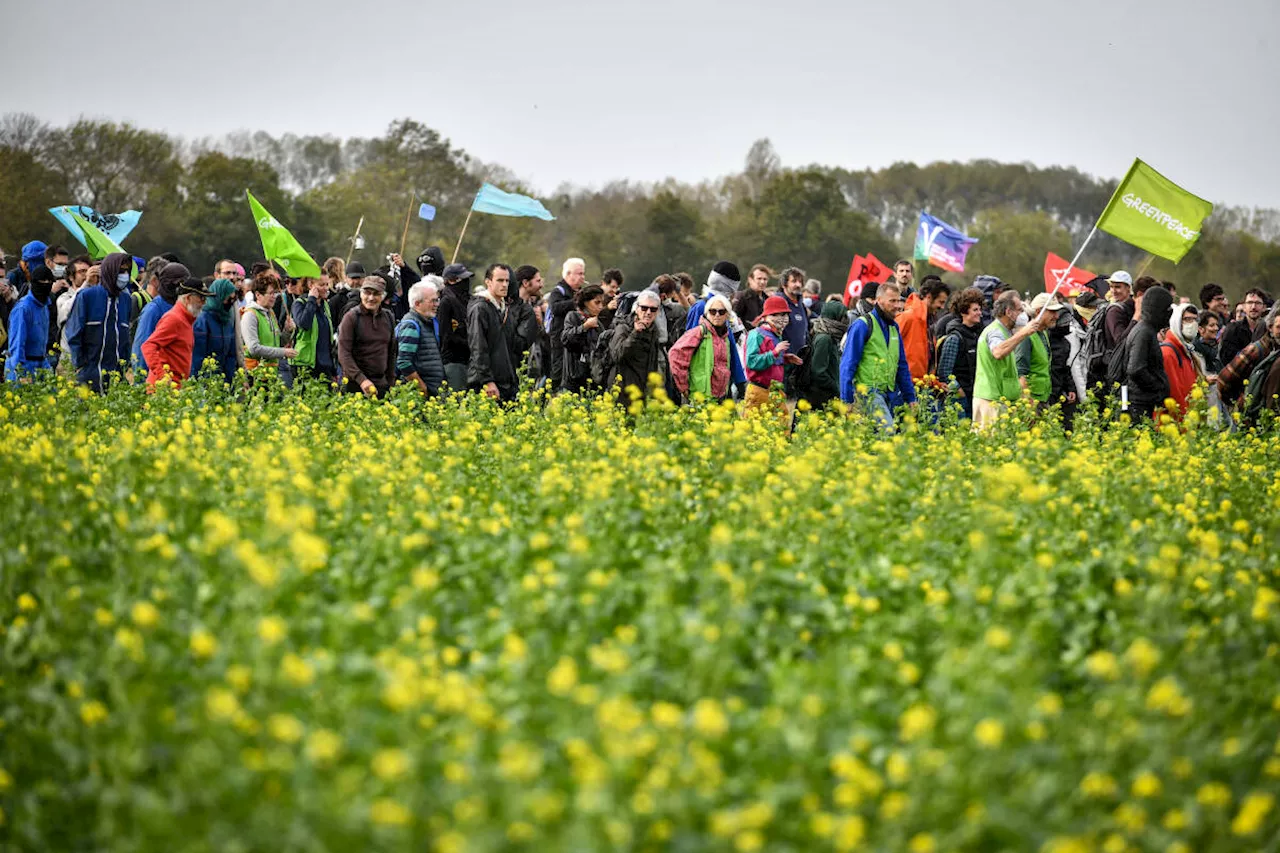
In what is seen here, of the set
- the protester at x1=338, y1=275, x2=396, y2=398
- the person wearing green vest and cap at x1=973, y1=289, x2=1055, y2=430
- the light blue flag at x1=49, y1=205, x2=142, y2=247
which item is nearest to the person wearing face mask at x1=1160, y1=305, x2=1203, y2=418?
the person wearing green vest and cap at x1=973, y1=289, x2=1055, y2=430

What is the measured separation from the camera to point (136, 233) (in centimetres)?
5447

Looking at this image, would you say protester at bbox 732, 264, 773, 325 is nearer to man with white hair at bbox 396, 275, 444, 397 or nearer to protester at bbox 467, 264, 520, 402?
protester at bbox 467, 264, 520, 402

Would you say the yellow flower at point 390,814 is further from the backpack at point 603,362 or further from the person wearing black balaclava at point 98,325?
the person wearing black balaclava at point 98,325

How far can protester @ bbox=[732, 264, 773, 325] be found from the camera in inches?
594

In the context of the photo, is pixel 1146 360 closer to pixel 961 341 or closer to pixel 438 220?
pixel 961 341

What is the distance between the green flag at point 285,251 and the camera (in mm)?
15320

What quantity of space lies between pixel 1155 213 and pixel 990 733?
11443 millimetres

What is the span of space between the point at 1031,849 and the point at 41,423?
24.0 feet

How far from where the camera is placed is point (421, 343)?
12555 mm

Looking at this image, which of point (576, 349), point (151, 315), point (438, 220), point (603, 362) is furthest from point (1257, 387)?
point (438, 220)

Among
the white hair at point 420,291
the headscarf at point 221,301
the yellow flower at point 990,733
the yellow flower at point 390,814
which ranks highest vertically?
the white hair at point 420,291

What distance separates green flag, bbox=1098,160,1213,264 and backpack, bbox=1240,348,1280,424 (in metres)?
1.68

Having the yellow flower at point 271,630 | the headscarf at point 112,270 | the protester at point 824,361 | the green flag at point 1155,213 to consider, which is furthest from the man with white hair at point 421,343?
the yellow flower at point 271,630

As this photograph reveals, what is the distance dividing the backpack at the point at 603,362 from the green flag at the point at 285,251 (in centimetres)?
385
